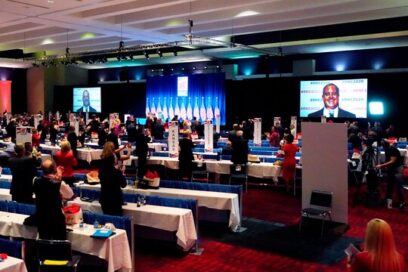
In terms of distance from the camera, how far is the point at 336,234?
7145 mm

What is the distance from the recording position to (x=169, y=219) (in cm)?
595

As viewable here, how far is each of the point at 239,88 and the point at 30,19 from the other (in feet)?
37.0

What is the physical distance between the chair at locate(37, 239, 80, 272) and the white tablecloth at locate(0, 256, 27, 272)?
26 cm

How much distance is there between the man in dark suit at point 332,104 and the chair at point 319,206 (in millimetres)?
10758

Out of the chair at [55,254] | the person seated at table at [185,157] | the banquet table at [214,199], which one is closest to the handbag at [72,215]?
the chair at [55,254]

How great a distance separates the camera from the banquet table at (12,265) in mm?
4066

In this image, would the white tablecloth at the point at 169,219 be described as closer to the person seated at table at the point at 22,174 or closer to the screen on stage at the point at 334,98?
the person seated at table at the point at 22,174

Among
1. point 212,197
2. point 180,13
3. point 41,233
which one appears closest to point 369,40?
point 180,13

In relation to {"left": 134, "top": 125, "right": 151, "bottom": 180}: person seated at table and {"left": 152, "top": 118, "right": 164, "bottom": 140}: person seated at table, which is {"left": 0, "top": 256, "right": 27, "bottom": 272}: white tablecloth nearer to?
{"left": 134, "top": 125, "right": 151, "bottom": 180}: person seated at table

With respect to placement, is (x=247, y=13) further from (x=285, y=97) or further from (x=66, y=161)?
(x=285, y=97)

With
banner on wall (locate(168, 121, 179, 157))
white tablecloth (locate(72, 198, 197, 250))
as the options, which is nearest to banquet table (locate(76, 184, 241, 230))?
white tablecloth (locate(72, 198, 197, 250))

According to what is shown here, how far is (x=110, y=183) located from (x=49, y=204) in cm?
111

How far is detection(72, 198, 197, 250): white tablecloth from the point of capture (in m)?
5.91

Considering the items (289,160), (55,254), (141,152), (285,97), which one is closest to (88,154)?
(141,152)
